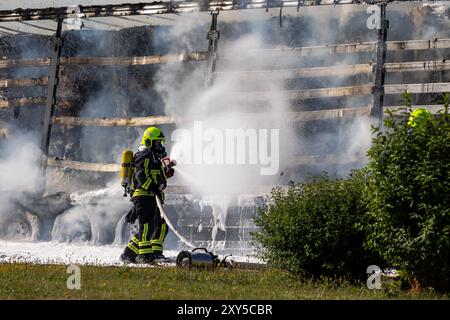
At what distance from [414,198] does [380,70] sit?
7.73 meters

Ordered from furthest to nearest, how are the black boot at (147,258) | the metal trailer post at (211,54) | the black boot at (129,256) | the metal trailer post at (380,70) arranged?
the metal trailer post at (211,54)
the metal trailer post at (380,70)
the black boot at (129,256)
the black boot at (147,258)

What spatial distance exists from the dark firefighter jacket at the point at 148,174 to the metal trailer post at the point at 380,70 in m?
4.94

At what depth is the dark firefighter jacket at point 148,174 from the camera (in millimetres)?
12617

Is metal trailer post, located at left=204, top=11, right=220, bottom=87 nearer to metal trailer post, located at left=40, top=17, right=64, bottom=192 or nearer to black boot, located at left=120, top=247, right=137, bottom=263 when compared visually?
metal trailer post, located at left=40, top=17, right=64, bottom=192

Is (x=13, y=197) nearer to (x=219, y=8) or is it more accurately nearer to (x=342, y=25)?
(x=219, y=8)

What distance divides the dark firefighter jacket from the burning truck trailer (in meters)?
2.76

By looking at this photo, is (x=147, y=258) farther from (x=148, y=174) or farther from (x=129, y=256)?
(x=148, y=174)

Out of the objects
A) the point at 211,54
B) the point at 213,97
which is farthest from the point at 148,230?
the point at 211,54

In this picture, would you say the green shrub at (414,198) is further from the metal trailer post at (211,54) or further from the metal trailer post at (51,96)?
the metal trailer post at (51,96)

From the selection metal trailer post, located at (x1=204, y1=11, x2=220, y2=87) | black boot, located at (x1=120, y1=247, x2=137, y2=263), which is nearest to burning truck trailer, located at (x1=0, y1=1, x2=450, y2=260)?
metal trailer post, located at (x1=204, y1=11, x2=220, y2=87)

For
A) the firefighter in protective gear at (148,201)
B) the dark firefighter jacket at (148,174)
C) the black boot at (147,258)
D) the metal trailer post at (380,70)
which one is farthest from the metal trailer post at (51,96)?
the metal trailer post at (380,70)

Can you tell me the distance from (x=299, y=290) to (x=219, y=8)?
9.89m

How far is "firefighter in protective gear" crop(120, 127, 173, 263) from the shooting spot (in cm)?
1258

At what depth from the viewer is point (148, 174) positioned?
Answer: 41.4 ft
